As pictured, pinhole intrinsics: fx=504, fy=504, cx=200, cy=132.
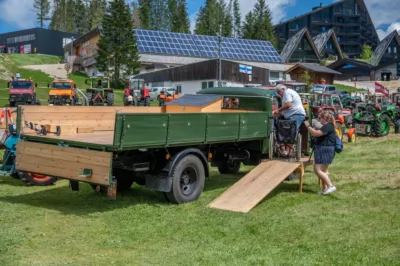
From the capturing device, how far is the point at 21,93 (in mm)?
32656

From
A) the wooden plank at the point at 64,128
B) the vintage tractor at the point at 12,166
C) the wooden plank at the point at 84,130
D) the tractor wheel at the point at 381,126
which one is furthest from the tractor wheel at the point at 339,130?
the vintage tractor at the point at 12,166

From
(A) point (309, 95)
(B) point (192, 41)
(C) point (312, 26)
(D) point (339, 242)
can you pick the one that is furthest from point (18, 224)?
(C) point (312, 26)

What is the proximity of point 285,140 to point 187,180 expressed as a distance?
2.63 meters

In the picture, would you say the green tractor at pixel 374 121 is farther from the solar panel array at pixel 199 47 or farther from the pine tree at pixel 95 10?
the pine tree at pixel 95 10

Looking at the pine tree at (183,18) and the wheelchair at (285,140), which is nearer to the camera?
the wheelchair at (285,140)

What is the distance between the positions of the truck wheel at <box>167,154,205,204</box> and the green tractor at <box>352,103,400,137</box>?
12766 millimetres

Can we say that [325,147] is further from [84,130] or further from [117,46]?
[117,46]

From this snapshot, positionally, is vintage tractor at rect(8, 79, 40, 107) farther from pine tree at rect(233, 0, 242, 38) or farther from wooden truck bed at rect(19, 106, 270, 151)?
pine tree at rect(233, 0, 242, 38)

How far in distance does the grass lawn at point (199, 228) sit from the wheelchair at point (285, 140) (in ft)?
2.36

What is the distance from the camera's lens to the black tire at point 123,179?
9059 millimetres

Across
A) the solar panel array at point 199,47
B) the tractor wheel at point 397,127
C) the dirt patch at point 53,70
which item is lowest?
the tractor wheel at point 397,127

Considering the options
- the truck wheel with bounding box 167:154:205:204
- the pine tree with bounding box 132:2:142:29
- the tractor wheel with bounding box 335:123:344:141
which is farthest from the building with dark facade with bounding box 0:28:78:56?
the truck wheel with bounding box 167:154:205:204

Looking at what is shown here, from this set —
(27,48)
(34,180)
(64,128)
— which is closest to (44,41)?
(27,48)

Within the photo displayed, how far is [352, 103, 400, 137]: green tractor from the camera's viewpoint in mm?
19625
